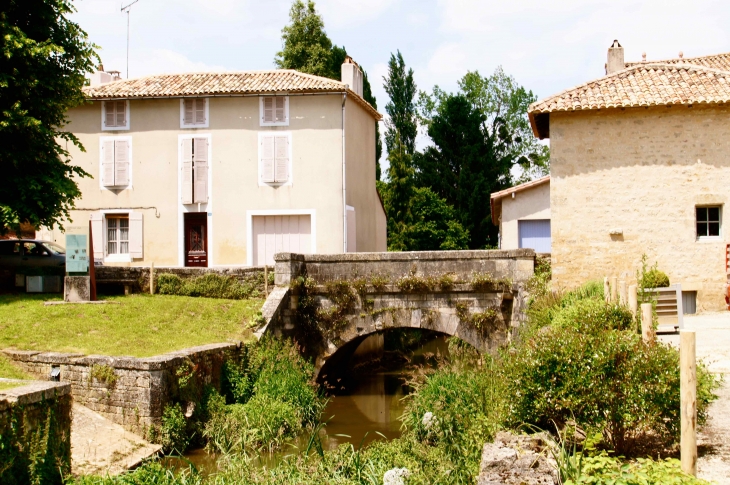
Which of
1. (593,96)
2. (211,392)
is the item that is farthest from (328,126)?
(211,392)

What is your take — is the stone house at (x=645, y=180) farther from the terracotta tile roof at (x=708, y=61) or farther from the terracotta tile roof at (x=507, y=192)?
the terracotta tile roof at (x=507, y=192)

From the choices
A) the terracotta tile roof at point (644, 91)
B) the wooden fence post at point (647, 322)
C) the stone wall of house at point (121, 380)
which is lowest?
the stone wall of house at point (121, 380)

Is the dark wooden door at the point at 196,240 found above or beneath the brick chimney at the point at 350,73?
beneath

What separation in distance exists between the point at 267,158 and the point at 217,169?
1554mm

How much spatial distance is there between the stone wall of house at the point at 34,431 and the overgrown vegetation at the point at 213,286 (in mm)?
8775

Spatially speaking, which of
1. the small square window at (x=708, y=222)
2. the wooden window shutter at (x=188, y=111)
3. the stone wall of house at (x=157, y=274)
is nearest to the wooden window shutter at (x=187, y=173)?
the wooden window shutter at (x=188, y=111)

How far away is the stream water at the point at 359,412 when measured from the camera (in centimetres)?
1158

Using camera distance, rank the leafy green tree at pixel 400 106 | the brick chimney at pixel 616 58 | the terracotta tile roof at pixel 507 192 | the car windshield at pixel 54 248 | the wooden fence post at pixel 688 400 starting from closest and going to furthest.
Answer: the wooden fence post at pixel 688 400, the car windshield at pixel 54 248, the brick chimney at pixel 616 58, the terracotta tile roof at pixel 507 192, the leafy green tree at pixel 400 106

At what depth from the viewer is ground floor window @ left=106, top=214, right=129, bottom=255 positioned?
22438mm

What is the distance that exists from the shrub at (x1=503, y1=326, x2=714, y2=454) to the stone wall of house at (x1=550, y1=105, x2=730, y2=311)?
433 inches

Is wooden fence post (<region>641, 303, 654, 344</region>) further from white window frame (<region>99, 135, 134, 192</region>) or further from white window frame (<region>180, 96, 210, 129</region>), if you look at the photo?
white window frame (<region>99, 135, 134, 192</region>)

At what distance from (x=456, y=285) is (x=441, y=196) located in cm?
2224

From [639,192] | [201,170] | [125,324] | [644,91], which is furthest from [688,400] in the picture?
[201,170]

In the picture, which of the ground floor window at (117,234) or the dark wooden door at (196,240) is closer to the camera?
the dark wooden door at (196,240)
